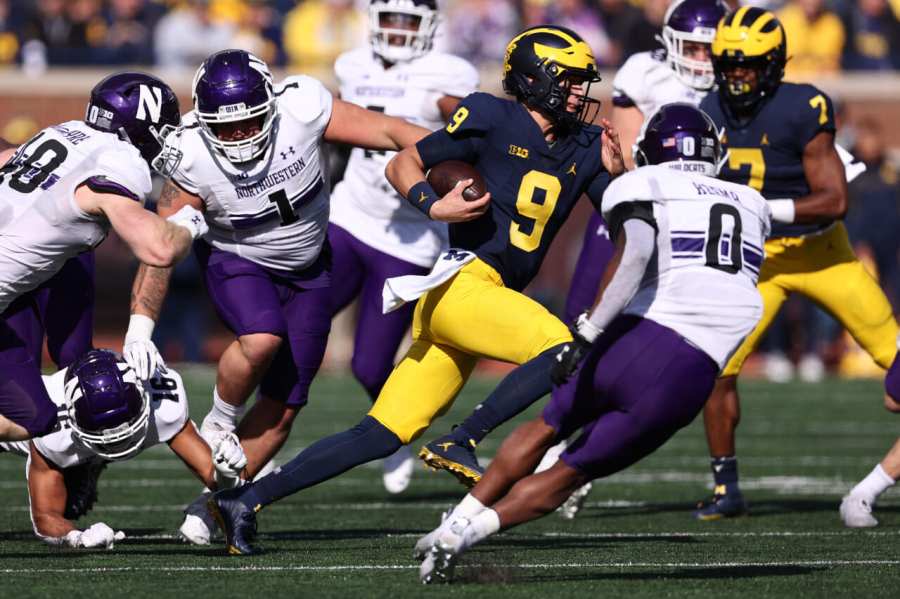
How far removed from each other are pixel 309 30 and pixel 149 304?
10581 mm

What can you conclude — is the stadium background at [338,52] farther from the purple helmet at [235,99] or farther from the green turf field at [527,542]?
the purple helmet at [235,99]

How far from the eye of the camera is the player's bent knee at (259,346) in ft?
20.2

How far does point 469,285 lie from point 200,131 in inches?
47.2

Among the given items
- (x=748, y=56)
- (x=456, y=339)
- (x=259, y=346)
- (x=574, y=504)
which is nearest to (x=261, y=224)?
(x=259, y=346)

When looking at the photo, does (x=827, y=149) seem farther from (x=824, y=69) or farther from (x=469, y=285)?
(x=824, y=69)

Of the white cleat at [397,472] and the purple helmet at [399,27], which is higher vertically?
the purple helmet at [399,27]

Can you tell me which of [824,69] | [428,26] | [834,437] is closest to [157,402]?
[428,26]

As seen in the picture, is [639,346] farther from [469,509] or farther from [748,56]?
[748,56]

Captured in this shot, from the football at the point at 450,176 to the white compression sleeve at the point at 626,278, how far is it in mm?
800

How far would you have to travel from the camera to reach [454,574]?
5008 mm

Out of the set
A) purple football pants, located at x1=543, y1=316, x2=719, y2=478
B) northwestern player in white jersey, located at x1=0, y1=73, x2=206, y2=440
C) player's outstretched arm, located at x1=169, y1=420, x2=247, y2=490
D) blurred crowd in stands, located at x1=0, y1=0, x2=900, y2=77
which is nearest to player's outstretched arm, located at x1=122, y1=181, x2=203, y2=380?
northwestern player in white jersey, located at x1=0, y1=73, x2=206, y2=440

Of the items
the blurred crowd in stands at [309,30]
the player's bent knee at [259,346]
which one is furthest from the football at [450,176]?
the blurred crowd in stands at [309,30]

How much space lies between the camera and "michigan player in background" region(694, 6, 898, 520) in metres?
6.90

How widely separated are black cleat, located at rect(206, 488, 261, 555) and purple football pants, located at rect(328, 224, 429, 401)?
6.24 feet
